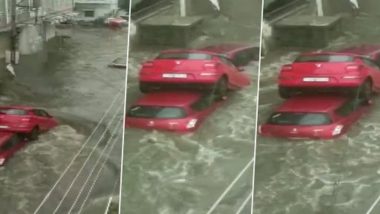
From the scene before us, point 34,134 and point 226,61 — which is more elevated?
point 226,61

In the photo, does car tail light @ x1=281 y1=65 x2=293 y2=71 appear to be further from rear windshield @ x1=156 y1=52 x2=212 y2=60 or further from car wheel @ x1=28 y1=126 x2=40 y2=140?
car wheel @ x1=28 y1=126 x2=40 y2=140

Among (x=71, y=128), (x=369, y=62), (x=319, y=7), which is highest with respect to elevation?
(x=319, y=7)

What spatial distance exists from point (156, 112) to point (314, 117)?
0.79m

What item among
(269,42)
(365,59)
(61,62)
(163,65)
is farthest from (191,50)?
(365,59)

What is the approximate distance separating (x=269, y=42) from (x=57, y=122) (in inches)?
46.0

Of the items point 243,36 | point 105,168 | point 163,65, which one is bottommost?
point 105,168

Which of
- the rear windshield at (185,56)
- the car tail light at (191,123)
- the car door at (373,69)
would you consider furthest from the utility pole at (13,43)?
the car door at (373,69)

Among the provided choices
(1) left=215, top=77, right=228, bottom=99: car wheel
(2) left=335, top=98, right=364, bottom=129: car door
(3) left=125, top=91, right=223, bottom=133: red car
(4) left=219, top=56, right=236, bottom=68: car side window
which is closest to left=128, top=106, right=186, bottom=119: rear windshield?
(3) left=125, top=91, right=223, bottom=133: red car

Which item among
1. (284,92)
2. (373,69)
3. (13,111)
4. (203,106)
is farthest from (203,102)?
(13,111)

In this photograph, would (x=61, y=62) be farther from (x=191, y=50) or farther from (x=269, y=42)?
(x=269, y=42)

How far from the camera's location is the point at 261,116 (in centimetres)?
267

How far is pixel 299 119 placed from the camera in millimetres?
2635

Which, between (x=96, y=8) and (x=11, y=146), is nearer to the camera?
(x=11, y=146)

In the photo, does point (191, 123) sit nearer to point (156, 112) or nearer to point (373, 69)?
point (156, 112)
